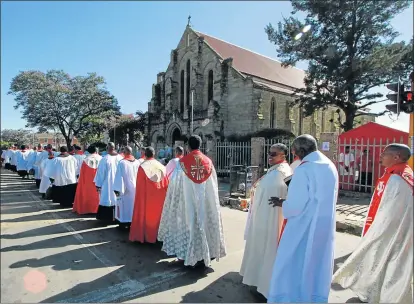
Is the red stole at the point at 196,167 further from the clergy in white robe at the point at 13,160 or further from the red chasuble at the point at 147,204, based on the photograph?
the clergy in white robe at the point at 13,160

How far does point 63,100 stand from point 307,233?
2.92 m

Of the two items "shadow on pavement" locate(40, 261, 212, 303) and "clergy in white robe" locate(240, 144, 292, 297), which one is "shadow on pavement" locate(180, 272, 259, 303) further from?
"shadow on pavement" locate(40, 261, 212, 303)

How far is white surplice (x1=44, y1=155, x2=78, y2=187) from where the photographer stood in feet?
26.4

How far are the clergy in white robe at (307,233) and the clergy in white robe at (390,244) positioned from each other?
0.67 m

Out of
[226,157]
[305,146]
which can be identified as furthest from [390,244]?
[226,157]

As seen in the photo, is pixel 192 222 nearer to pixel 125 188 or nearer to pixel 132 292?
→ pixel 132 292

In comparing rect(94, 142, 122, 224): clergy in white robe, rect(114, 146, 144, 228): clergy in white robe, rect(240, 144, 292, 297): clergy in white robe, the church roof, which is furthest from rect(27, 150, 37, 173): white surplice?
the church roof

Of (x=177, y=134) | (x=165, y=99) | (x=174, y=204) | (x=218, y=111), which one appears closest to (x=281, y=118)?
(x=218, y=111)

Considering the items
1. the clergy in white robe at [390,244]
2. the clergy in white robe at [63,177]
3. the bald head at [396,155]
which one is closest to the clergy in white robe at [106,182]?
the clergy in white robe at [63,177]

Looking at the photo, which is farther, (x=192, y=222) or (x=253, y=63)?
(x=253, y=63)

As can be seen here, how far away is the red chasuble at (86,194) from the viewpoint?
7.48m

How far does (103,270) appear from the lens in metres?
4.08

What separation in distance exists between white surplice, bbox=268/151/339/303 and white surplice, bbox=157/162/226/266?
1492 millimetres

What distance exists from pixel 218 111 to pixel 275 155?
820 inches
